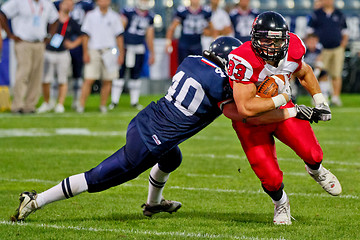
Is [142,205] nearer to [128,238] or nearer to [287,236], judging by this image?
[128,238]

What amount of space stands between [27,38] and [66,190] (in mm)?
6952

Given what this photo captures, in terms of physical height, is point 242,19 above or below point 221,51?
below

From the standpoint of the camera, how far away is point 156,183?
16.2ft

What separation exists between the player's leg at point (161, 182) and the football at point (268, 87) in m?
0.75

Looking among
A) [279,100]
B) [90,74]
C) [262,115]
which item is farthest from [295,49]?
[90,74]

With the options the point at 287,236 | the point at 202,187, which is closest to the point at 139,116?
the point at 287,236

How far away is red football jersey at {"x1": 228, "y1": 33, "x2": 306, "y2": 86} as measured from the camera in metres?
4.28

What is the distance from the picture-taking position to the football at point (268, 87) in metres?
4.39

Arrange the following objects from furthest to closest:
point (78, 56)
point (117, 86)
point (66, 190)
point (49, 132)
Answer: point (78, 56) < point (117, 86) < point (49, 132) < point (66, 190)

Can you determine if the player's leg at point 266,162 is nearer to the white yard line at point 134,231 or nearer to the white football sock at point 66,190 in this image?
the white yard line at point 134,231

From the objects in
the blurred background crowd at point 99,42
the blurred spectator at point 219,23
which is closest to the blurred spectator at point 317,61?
the blurred background crowd at point 99,42

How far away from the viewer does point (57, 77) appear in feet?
40.3

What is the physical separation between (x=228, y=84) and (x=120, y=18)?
28.0 ft

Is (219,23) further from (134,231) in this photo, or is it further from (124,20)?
(134,231)
